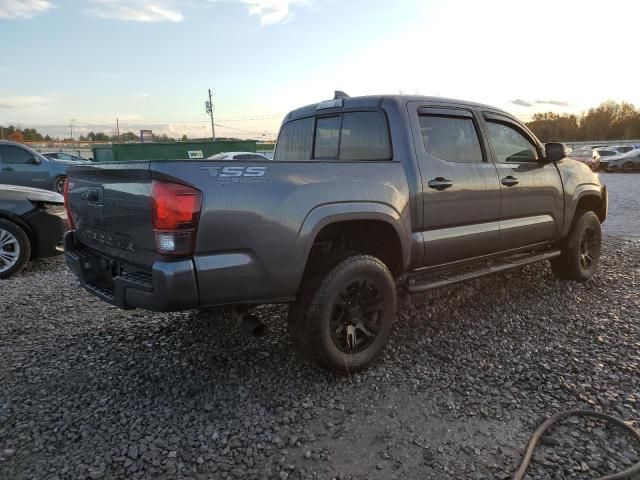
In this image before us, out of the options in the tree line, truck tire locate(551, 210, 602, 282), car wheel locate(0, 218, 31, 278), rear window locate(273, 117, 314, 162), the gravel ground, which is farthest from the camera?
the tree line

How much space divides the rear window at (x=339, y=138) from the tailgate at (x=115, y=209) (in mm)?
1783

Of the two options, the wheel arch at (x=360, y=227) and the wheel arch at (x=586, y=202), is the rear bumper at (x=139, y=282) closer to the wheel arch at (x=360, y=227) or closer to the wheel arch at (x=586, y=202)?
the wheel arch at (x=360, y=227)

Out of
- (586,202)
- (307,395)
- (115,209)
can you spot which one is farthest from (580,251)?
(115,209)

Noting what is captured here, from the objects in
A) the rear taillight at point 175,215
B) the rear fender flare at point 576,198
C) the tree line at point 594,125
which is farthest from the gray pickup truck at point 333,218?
the tree line at point 594,125

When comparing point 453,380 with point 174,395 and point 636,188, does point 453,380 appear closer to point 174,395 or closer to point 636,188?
point 174,395

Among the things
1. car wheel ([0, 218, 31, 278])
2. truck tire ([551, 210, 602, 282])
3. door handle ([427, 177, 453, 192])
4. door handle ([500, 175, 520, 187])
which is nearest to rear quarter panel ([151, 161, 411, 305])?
door handle ([427, 177, 453, 192])

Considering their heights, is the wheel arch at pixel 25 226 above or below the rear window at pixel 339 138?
below

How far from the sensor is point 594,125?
243 ft

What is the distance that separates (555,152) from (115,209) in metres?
4.04

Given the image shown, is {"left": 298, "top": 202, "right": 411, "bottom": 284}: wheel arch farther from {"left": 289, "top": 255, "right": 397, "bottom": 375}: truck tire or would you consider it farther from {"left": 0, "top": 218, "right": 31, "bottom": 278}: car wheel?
{"left": 0, "top": 218, "right": 31, "bottom": 278}: car wheel

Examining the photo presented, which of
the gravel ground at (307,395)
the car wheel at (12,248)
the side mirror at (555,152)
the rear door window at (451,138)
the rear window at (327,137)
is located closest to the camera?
the gravel ground at (307,395)

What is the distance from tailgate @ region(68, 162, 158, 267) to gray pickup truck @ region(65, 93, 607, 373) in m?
0.01

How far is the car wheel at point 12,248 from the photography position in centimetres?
577

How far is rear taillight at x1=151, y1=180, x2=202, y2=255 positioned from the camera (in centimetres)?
253
